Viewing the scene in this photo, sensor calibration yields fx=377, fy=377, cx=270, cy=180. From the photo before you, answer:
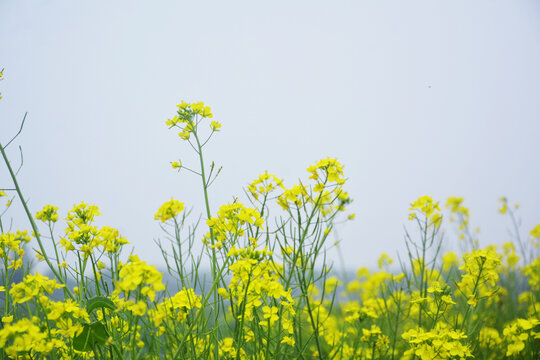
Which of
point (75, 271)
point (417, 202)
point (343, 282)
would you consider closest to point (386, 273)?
point (343, 282)

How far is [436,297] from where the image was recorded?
182 centimetres

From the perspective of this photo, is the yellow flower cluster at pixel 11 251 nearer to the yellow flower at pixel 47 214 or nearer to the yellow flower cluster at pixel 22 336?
the yellow flower at pixel 47 214

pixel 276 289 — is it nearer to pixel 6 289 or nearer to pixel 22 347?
pixel 22 347

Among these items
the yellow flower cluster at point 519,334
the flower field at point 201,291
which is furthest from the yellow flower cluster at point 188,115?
the yellow flower cluster at point 519,334

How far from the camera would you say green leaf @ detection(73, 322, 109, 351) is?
1.23 metres

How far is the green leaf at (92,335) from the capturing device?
1227mm

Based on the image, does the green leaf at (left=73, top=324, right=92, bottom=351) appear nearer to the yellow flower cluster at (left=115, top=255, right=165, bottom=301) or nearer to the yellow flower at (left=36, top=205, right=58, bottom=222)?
the yellow flower cluster at (left=115, top=255, right=165, bottom=301)

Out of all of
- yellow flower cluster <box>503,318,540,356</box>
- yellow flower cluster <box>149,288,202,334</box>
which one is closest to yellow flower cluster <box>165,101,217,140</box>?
yellow flower cluster <box>149,288,202,334</box>

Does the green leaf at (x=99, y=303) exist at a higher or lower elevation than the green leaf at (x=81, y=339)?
higher

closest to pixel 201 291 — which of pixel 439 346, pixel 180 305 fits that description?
pixel 180 305

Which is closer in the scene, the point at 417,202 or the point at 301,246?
the point at 301,246

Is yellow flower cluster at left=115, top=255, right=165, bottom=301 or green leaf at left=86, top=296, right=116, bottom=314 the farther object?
green leaf at left=86, top=296, right=116, bottom=314

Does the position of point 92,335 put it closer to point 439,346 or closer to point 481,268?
point 439,346

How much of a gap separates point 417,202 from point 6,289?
2074mm
